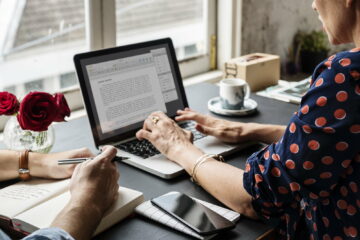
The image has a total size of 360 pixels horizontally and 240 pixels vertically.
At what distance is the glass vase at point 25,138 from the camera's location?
4.32ft

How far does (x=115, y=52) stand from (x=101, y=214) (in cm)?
61

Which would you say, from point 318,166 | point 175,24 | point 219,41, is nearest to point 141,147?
point 318,166

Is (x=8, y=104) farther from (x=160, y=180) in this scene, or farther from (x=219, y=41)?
(x=219, y=41)

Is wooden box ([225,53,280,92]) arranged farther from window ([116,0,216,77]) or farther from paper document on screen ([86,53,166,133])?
paper document on screen ([86,53,166,133])

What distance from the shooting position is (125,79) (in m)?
1.49

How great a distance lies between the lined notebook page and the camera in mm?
999

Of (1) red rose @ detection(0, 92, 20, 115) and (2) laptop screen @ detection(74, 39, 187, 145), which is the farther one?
(2) laptop screen @ detection(74, 39, 187, 145)

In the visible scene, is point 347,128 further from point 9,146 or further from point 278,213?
point 9,146

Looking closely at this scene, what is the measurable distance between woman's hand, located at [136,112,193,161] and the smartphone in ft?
0.67

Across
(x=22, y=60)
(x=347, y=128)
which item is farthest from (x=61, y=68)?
(x=347, y=128)

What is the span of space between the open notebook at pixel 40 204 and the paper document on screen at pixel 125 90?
1.00ft

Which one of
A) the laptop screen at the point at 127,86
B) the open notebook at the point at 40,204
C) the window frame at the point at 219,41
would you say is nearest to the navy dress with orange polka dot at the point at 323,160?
the open notebook at the point at 40,204

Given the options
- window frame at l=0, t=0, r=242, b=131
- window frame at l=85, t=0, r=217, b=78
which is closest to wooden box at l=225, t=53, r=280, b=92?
window frame at l=0, t=0, r=242, b=131

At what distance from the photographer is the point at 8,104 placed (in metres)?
1.25
